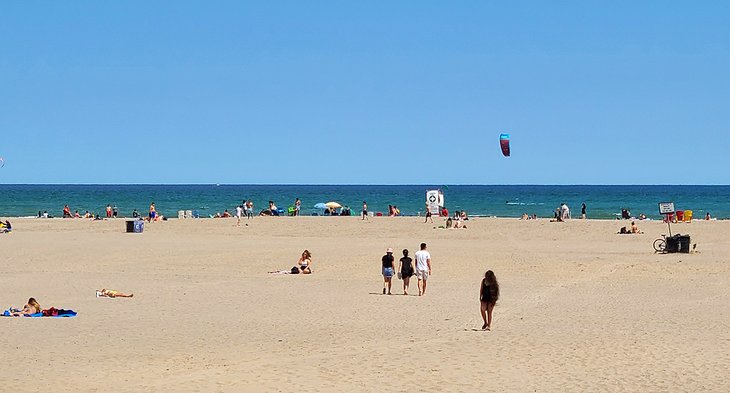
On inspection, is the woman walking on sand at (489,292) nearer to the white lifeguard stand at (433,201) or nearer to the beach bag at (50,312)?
the beach bag at (50,312)

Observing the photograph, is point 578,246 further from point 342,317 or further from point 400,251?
point 342,317

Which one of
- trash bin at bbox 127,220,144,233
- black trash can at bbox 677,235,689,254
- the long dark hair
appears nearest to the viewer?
the long dark hair

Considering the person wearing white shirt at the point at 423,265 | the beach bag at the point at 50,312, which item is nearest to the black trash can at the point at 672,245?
the person wearing white shirt at the point at 423,265

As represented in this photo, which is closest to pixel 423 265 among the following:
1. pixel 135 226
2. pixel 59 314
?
pixel 59 314

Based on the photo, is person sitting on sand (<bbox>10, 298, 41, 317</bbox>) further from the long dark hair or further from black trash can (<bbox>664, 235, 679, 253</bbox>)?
black trash can (<bbox>664, 235, 679, 253</bbox>)

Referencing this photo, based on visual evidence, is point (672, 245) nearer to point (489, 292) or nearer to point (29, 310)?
point (489, 292)

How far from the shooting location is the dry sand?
39.1 ft

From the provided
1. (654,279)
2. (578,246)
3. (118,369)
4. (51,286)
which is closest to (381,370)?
(118,369)

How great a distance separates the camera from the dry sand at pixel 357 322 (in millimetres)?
11906

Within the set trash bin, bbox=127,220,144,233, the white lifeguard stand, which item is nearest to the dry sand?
trash bin, bbox=127,220,144,233

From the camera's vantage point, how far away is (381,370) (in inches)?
487

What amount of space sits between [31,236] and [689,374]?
34101mm

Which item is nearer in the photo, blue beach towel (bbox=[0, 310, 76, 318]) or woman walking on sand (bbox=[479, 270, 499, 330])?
woman walking on sand (bbox=[479, 270, 499, 330])

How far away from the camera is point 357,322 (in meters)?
16.9
